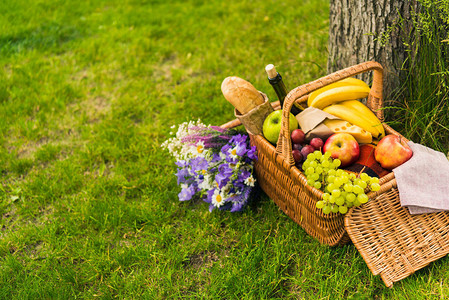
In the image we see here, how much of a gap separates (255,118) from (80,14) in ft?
12.3

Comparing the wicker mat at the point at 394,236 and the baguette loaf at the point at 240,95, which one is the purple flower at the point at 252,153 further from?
the wicker mat at the point at 394,236

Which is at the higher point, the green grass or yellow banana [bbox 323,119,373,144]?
yellow banana [bbox 323,119,373,144]

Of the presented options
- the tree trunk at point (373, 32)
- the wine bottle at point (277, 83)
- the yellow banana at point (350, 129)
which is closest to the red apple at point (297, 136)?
the yellow banana at point (350, 129)

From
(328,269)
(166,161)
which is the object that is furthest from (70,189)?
(328,269)

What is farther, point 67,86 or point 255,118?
point 67,86

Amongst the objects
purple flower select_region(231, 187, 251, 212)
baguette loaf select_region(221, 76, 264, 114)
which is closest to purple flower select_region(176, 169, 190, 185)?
purple flower select_region(231, 187, 251, 212)

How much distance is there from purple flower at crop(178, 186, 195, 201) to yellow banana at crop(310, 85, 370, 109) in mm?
972

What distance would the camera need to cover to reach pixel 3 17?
497 cm

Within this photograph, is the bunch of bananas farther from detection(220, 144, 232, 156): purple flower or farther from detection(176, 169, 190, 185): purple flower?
detection(176, 169, 190, 185): purple flower

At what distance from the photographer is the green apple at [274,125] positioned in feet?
7.70

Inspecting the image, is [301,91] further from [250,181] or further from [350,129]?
[250,181]

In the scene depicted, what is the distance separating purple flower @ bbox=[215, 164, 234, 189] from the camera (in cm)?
246

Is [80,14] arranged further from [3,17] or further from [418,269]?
[418,269]

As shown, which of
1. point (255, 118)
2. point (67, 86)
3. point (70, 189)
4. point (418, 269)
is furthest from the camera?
point (67, 86)
